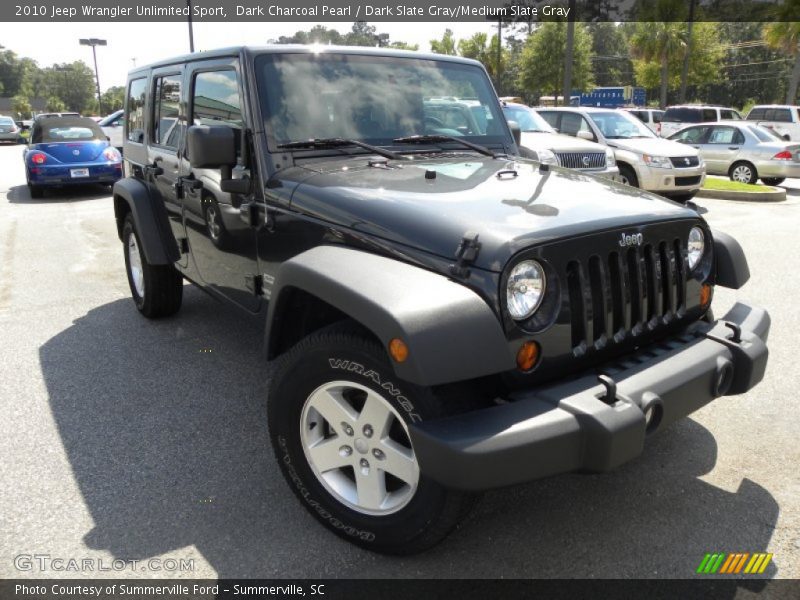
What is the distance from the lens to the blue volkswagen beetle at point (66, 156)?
1308 centimetres

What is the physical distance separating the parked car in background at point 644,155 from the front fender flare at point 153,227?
768 centimetres

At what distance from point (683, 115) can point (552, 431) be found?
24530 mm

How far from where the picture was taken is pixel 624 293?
259 cm

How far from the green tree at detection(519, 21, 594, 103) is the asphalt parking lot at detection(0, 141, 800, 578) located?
40.9 meters

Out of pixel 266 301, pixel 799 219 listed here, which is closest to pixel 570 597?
pixel 266 301

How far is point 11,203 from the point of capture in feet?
42.3

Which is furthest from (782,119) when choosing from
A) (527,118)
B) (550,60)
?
(550,60)

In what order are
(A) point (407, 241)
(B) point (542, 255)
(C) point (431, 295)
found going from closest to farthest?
1. (C) point (431, 295)
2. (B) point (542, 255)
3. (A) point (407, 241)

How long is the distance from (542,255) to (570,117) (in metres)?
11.5

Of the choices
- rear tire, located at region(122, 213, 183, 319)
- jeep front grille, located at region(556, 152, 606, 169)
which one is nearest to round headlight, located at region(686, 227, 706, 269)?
rear tire, located at region(122, 213, 183, 319)

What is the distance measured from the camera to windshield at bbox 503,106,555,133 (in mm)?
11859

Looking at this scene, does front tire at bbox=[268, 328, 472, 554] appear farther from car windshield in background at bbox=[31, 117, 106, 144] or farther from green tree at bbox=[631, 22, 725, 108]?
green tree at bbox=[631, 22, 725, 108]

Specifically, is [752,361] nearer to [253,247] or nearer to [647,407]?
[647,407]

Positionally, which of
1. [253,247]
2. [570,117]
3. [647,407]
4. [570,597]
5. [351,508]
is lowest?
[570,597]
